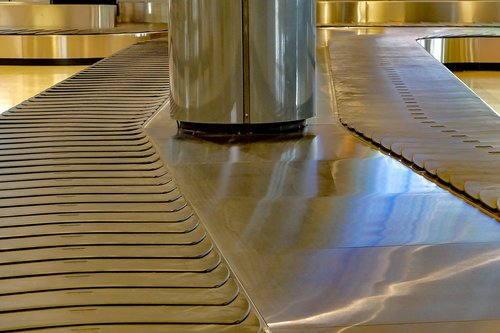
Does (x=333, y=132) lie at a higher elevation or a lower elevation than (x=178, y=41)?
lower

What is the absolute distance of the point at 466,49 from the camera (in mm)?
11078

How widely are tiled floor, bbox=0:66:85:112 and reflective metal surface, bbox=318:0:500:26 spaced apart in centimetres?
549

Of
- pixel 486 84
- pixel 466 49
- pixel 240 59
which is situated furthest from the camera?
pixel 466 49

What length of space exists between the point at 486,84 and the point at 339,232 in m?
7.89

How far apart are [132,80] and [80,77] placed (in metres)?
0.52

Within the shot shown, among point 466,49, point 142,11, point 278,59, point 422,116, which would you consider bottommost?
point 422,116

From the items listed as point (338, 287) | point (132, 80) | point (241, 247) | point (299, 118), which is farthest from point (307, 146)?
point (132, 80)

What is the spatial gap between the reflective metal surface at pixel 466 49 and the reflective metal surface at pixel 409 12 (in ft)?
13.2

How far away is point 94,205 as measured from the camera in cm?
262

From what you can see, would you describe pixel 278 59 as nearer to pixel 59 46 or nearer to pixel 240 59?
pixel 240 59

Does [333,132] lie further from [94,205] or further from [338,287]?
[338,287]

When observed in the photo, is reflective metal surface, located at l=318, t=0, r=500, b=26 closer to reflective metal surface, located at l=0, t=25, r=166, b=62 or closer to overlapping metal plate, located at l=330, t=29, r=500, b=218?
reflective metal surface, located at l=0, t=25, r=166, b=62

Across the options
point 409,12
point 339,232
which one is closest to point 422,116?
point 339,232

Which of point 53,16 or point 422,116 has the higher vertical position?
point 53,16
